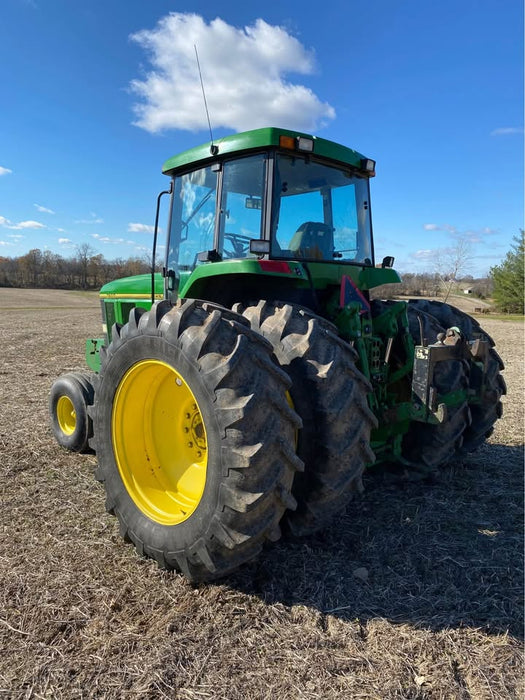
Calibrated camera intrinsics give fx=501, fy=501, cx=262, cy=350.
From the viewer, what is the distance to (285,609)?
2553 millimetres

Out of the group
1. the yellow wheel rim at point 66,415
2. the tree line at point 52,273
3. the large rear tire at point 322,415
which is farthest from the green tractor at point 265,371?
the tree line at point 52,273

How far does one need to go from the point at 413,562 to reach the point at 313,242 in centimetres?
Result: 221

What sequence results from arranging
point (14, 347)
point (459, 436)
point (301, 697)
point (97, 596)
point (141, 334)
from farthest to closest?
1. point (14, 347)
2. point (459, 436)
3. point (141, 334)
4. point (97, 596)
5. point (301, 697)

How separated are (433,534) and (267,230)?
2.29 meters

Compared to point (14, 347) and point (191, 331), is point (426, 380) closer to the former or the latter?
point (191, 331)

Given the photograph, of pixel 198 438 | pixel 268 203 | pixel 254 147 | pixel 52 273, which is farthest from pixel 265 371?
pixel 52 273

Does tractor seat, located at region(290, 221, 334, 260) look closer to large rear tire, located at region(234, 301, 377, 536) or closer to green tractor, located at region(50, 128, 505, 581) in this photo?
green tractor, located at region(50, 128, 505, 581)

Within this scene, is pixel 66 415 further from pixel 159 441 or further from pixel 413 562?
pixel 413 562

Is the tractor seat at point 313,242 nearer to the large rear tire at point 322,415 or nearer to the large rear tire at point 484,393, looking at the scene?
the large rear tire at point 322,415

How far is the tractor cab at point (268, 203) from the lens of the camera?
328 cm

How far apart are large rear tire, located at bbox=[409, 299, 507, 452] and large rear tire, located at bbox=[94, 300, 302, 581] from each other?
7.84 ft

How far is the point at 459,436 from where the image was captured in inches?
158

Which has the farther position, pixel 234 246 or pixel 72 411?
pixel 72 411

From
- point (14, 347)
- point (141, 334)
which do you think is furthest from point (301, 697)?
point (14, 347)
